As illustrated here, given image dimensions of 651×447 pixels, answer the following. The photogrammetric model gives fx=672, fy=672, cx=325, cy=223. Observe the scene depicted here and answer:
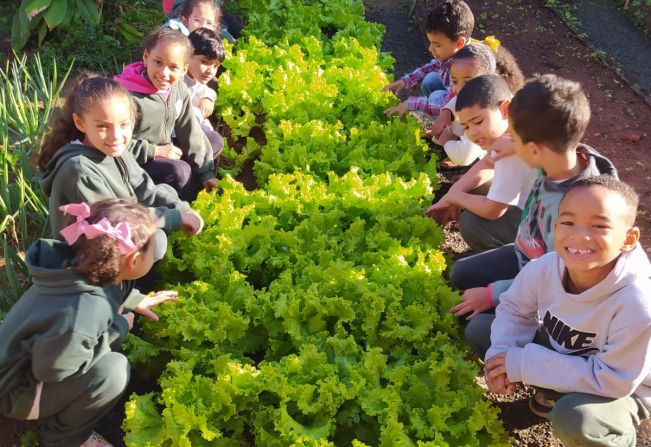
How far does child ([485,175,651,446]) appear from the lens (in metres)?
2.54

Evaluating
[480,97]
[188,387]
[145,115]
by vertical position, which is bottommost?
[188,387]

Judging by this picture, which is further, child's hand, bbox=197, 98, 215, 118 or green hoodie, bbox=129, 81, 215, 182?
child's hand, bbox=197, 98, 215, 118

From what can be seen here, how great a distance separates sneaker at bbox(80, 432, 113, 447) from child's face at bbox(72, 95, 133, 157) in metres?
1.42

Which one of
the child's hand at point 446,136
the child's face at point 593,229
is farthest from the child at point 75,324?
the child's hand at point 446,136

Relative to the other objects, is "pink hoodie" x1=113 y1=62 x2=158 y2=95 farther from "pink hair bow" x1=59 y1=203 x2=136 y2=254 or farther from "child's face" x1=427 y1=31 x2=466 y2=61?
"child's face" x1=427 y1=31 x2=466 y2=61

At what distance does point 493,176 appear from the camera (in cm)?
404

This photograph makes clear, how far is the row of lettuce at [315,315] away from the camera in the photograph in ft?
9.55

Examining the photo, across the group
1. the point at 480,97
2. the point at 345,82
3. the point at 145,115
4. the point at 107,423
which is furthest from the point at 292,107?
the point at 107,423

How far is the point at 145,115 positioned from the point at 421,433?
270 cm

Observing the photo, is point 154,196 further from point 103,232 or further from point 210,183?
point 103,232

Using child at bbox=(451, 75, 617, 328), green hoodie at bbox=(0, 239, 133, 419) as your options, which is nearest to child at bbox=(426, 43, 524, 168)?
child at bbox=(451, 75, 617, 328)

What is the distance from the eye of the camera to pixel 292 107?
5.23 metres

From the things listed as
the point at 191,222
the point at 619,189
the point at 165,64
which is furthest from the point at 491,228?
the point at 165,64

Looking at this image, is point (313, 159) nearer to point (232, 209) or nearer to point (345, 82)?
point (232, 209)
